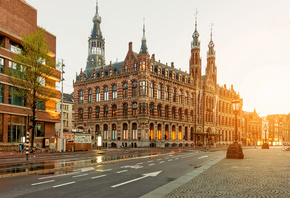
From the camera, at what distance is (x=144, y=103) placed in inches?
2269

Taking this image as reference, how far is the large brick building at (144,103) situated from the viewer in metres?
58.6

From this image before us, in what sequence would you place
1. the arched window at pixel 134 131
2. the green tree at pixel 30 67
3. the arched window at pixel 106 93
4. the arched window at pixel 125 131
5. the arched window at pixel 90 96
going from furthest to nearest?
1. the arched window at pixel 90 96
2. the arched window at pixel 106 93
3. the arched window at pixel 125 131
4. the arched window at pixel 134 131
5. the green tree at pixel 30 67

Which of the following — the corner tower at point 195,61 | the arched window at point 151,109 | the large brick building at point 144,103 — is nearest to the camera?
the large brick building at point 144,103

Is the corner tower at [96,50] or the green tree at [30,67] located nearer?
the green tree at [30,67]

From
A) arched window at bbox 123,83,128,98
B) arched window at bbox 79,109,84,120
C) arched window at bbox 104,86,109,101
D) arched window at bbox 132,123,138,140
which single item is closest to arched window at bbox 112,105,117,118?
arched window at bbox 104,86,109,101

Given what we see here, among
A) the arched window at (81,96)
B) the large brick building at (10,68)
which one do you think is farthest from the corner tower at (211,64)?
the large brick building at (10,68)

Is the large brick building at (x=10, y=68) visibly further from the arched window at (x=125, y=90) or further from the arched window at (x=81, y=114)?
the arched window at (x=81, y=114)

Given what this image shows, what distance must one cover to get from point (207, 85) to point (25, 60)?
5874 centimetres

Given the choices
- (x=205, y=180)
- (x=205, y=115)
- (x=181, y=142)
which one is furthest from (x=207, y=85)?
(x=205, y=180)

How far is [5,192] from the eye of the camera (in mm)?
10375

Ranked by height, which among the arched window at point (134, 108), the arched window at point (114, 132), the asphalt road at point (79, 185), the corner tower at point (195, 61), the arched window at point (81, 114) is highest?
the corner tower at point (195, 61)

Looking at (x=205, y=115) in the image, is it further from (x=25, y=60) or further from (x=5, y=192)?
(x=5, y=192)

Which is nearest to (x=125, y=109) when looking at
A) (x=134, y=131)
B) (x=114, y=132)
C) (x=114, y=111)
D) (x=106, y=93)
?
(x=114, y=111)

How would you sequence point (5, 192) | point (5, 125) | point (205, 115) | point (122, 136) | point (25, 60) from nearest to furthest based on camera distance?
point (5, 192)
point (25, 60)
point (5, 125)
point (122, 136)
point (205, 115)
